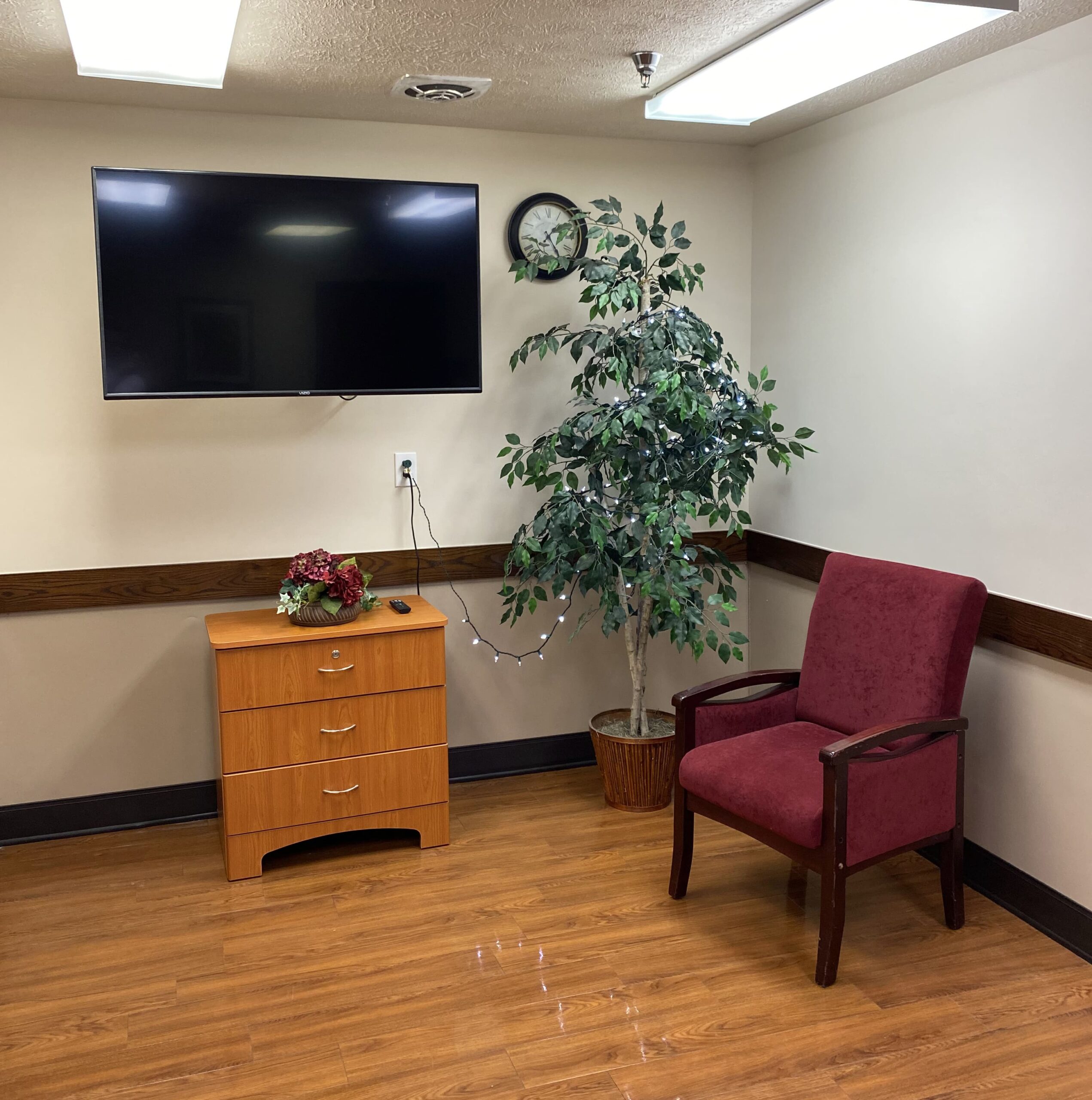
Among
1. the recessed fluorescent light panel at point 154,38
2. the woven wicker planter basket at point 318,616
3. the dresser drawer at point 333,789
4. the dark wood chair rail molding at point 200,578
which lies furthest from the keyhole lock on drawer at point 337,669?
the recessed fluorescent light panel at point 154,38

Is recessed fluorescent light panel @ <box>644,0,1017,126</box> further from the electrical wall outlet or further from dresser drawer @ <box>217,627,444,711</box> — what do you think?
dresser drawer @ <box>217,627,444,711</box>

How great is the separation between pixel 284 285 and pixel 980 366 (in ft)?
6.66

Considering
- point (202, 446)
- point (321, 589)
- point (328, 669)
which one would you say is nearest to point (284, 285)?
point (202, 446)

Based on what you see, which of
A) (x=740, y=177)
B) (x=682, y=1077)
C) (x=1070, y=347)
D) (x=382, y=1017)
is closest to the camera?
(x=682, y=1077)

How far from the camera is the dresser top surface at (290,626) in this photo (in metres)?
3.19

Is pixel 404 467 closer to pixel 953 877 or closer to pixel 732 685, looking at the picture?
pixel 732 685

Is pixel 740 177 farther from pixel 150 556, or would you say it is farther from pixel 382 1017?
pixel 382 1017

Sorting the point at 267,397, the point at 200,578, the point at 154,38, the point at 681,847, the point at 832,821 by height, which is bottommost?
the point at 681,847

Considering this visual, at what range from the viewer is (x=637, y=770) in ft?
12.0

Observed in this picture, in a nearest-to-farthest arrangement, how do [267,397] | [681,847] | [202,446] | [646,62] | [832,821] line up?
[832,821], [646,62], [681,847], [267,397], [202,446]

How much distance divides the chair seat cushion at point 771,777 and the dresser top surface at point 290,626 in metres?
0.94

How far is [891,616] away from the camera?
9.86 feet

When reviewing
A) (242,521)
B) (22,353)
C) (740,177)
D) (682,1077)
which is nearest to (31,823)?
(242,521)

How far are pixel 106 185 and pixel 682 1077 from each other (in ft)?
8.90
